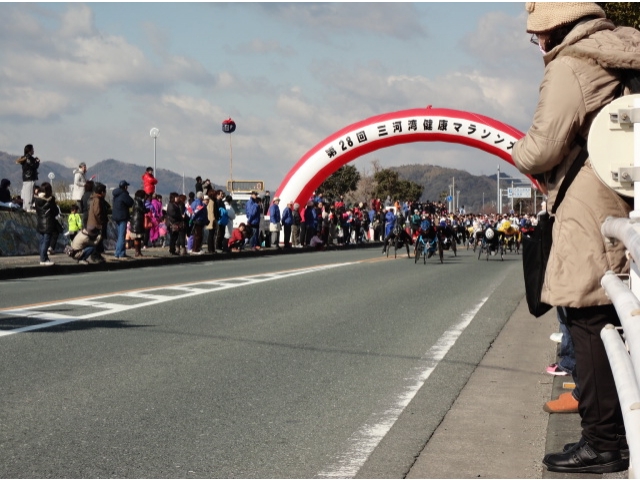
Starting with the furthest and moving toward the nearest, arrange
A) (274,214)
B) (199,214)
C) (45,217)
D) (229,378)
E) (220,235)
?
(274,214) < (220,235) < (199,214) < (45,217) < (229,378)

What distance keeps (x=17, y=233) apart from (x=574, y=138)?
23.6 m

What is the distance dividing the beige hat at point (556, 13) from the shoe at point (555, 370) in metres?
3.70

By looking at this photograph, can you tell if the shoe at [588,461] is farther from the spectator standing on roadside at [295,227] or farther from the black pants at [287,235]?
the spectator standing on roadside at [295,227]

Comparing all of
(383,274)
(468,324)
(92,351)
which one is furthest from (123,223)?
(92,351)

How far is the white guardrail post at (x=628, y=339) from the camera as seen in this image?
2.82 metres

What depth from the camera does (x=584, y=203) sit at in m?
4.62

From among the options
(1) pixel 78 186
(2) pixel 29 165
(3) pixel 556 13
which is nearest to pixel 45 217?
(2) pixel 29 165

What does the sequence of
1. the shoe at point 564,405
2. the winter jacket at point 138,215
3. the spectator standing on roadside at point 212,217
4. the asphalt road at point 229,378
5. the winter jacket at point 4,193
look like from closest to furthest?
the asphalt road at point 229,378 → the shoe at point 564,405 → the winter jacket at point 4,193 → the winter jacket at point 138,215 → the spectator standing on roadside at point 212,217

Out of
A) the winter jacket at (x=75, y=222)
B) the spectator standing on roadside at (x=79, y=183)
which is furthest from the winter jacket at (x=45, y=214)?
the winter jacket at (x=75, y=222)

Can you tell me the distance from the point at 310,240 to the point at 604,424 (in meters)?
37.4

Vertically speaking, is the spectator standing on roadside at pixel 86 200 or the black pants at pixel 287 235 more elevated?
the spectator standing on roadside at pixel 86 200

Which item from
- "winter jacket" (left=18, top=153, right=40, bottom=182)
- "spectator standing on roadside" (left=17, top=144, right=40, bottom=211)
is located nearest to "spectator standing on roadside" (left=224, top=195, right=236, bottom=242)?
"spectator standing on roadside" (left=17, top=144, right=40, bottom=211)

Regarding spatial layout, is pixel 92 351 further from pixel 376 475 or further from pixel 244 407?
pixel 376 475

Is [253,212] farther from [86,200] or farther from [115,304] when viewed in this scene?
[115,304]
